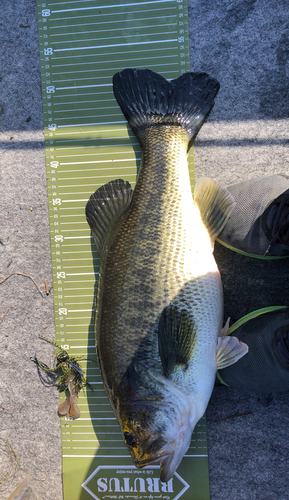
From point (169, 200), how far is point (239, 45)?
3.20ft

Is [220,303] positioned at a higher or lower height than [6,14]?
lower

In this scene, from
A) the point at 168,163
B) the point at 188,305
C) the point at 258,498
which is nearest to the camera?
the point at 188,305

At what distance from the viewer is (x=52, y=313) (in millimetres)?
1760

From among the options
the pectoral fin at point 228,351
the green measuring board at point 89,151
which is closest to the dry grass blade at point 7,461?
the green measuring board at point 89,151

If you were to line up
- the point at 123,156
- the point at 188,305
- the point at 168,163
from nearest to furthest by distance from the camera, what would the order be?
the point at 188,305 < the point at 168,163 < the point at 123,156

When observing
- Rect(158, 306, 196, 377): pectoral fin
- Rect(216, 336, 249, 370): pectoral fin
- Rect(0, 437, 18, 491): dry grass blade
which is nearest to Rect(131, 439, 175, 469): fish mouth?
Rect(158, 306, 196, 377): pectoral fin

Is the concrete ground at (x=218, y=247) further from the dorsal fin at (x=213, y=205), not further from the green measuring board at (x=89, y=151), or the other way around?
the dorsal fin at (x=213, y=205)

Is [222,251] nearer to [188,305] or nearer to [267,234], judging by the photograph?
[267,234]

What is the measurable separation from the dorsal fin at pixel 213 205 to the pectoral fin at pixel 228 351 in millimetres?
429

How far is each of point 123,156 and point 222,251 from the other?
2.32ft

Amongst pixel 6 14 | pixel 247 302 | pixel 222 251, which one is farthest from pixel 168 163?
pixel 6 14

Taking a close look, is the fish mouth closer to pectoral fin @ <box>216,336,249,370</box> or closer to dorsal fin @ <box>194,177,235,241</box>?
pectoral fin @ <box>216,336,249,370</box>

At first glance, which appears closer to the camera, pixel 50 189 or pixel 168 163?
pixel 168 163

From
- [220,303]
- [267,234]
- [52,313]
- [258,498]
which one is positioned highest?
[267,234]
